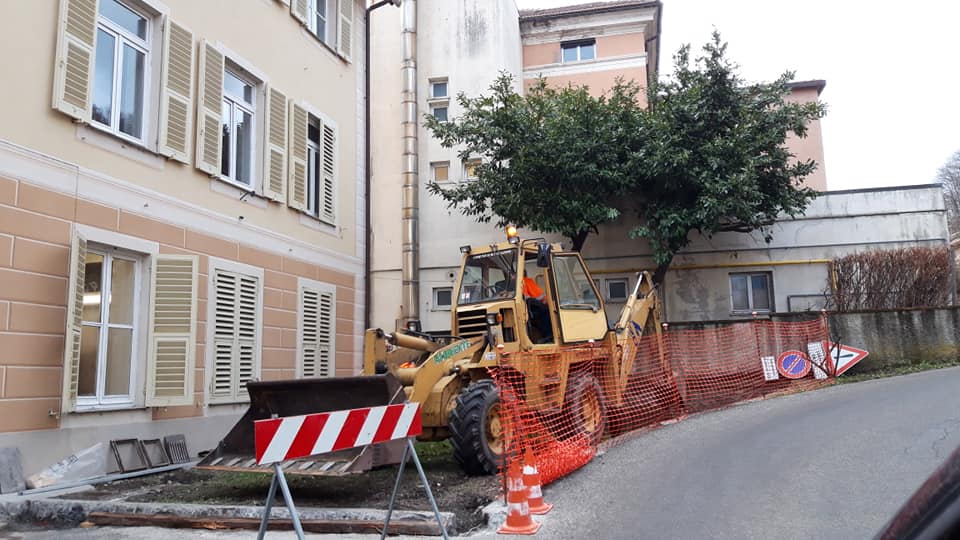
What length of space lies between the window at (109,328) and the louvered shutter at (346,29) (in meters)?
6.80

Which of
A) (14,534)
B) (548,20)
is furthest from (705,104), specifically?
(14,534)

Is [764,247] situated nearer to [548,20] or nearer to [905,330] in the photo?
[905,330]

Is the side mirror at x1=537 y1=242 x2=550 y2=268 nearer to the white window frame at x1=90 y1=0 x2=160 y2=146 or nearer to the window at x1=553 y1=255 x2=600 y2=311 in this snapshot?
the window at x1=553 y1=255 x2=600 y2=311

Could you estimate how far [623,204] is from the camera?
18719 millimetres

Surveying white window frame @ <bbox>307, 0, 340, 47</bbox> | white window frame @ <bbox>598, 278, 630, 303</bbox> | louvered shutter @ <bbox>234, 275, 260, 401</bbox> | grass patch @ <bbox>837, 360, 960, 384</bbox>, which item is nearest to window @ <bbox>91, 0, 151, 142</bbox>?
louvered shutter @ <bbox>234, 275, 260, 401</bbox>

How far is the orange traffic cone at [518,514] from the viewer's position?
584 centimetres

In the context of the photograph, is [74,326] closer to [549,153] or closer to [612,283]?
[549,153]

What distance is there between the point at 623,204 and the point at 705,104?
142 inches

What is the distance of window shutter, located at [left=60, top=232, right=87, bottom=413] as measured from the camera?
306 inches

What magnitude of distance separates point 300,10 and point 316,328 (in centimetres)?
569

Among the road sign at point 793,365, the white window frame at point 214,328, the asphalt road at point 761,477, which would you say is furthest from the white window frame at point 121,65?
the road sign at point 793,365

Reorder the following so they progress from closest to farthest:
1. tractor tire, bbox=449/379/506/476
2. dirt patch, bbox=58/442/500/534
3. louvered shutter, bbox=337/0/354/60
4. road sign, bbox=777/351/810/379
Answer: dirt patch, bbox=58/442/500/534 → tractor tire, bbox=449/379/506/476 → louvered shutter, bbox=337/0/354/60 → road sign, bbox=777/351/810/379

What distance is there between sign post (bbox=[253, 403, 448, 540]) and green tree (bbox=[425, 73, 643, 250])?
1134 cm

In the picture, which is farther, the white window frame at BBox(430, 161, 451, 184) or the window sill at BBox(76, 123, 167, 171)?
the white window frame at BBox(430, 161, 451, 184)
